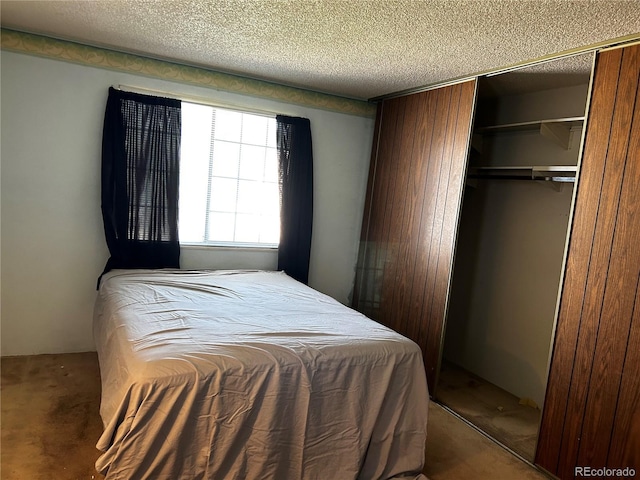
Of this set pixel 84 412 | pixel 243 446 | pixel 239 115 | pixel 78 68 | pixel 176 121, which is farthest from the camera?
pixel 239 115

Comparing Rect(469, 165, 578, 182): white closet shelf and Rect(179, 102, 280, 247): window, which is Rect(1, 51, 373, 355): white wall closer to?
Rect(179, 102, 280, 247): window

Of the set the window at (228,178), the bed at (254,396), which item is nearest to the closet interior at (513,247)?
the bed at (254,396)

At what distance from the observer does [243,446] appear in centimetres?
193

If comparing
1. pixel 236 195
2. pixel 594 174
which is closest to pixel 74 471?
pixel 236 195

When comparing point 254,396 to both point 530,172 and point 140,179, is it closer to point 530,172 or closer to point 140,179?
point 140,179

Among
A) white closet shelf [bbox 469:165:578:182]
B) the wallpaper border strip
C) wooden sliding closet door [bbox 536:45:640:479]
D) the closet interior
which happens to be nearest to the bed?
wooden sliding closet door [bbox 536:45:640:479]

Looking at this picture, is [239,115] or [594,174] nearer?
[594,174]

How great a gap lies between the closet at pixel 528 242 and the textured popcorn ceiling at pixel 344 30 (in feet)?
1.08

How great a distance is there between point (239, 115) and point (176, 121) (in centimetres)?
55

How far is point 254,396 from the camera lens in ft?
6.34

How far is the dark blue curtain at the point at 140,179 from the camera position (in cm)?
338

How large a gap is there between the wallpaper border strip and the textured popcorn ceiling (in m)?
0.08

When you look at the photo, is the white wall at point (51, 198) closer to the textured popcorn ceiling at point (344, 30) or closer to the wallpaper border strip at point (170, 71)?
the wallpaper border strip at point (170, 71)

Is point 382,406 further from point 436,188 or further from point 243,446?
point 436,188
